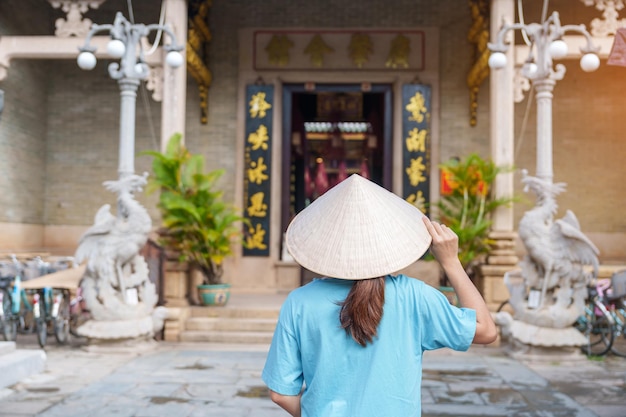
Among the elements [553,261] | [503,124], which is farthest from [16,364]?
[503,124]

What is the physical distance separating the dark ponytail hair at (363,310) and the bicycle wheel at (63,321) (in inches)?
261

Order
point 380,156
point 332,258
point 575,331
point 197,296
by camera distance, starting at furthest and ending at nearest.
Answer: point 380,156, point 197,296, point 575,331, point 332,258

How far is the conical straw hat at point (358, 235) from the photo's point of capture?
1.80 m

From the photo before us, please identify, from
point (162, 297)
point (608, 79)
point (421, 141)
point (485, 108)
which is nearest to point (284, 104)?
point (421, 141)

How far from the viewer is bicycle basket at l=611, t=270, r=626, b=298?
24.0 feet

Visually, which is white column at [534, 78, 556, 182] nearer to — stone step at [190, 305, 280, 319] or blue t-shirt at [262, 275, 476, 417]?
stone step at [190, 305, 280, 319]

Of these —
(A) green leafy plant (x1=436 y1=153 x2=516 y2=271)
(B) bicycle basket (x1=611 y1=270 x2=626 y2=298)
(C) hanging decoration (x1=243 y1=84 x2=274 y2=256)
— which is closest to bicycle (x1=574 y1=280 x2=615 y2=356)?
(B) bicycle basket (x1=611 y1=270 x2=626 y2=298)

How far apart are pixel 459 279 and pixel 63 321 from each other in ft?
22.1

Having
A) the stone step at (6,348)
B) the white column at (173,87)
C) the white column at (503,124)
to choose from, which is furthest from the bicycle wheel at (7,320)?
the white column at (503,124)

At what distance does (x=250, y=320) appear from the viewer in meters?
8.34

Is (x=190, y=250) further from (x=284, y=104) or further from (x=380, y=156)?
(x=380, y=156)

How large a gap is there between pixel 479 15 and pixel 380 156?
22.3 ft

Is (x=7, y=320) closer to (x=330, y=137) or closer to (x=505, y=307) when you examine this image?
(x=505, y=307)

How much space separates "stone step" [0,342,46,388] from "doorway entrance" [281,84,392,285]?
17.8ft
